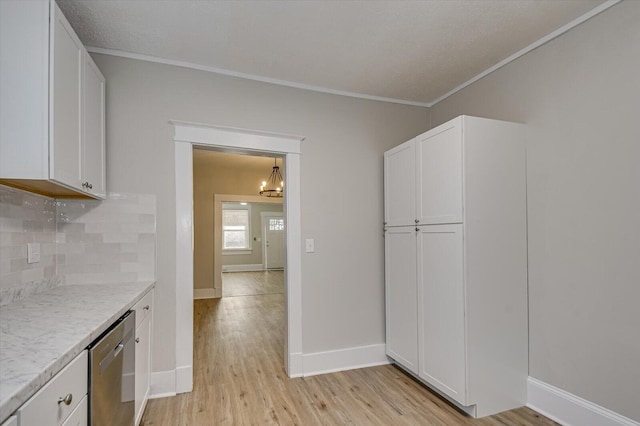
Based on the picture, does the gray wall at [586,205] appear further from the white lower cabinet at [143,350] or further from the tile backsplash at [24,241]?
the tile backsplash at [24,241]

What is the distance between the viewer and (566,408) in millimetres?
2158

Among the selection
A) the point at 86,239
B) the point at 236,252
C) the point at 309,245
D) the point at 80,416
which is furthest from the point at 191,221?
the point at 236,252

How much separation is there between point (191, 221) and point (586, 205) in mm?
2691

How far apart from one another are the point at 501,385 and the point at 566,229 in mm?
1129

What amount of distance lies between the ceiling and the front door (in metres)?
9.77

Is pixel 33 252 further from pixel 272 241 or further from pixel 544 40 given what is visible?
pixel 272 241

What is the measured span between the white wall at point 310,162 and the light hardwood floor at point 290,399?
0.32 meters

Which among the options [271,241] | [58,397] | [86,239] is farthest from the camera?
[271,241]

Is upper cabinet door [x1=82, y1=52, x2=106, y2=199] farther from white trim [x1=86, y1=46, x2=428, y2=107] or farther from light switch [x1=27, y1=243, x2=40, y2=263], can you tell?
light switch [x1=27, y1=243, x2=40, y2=263]

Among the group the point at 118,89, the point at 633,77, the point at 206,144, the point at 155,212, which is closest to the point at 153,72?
the point at 118,89

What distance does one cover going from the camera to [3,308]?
160 centimetres

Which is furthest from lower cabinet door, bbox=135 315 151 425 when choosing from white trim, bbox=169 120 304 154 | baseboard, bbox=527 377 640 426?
baseboard, bbox=527 377 640 426

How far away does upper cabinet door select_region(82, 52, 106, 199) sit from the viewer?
2.00 m

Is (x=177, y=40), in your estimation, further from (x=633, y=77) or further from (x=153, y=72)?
(x=633, y=77)
